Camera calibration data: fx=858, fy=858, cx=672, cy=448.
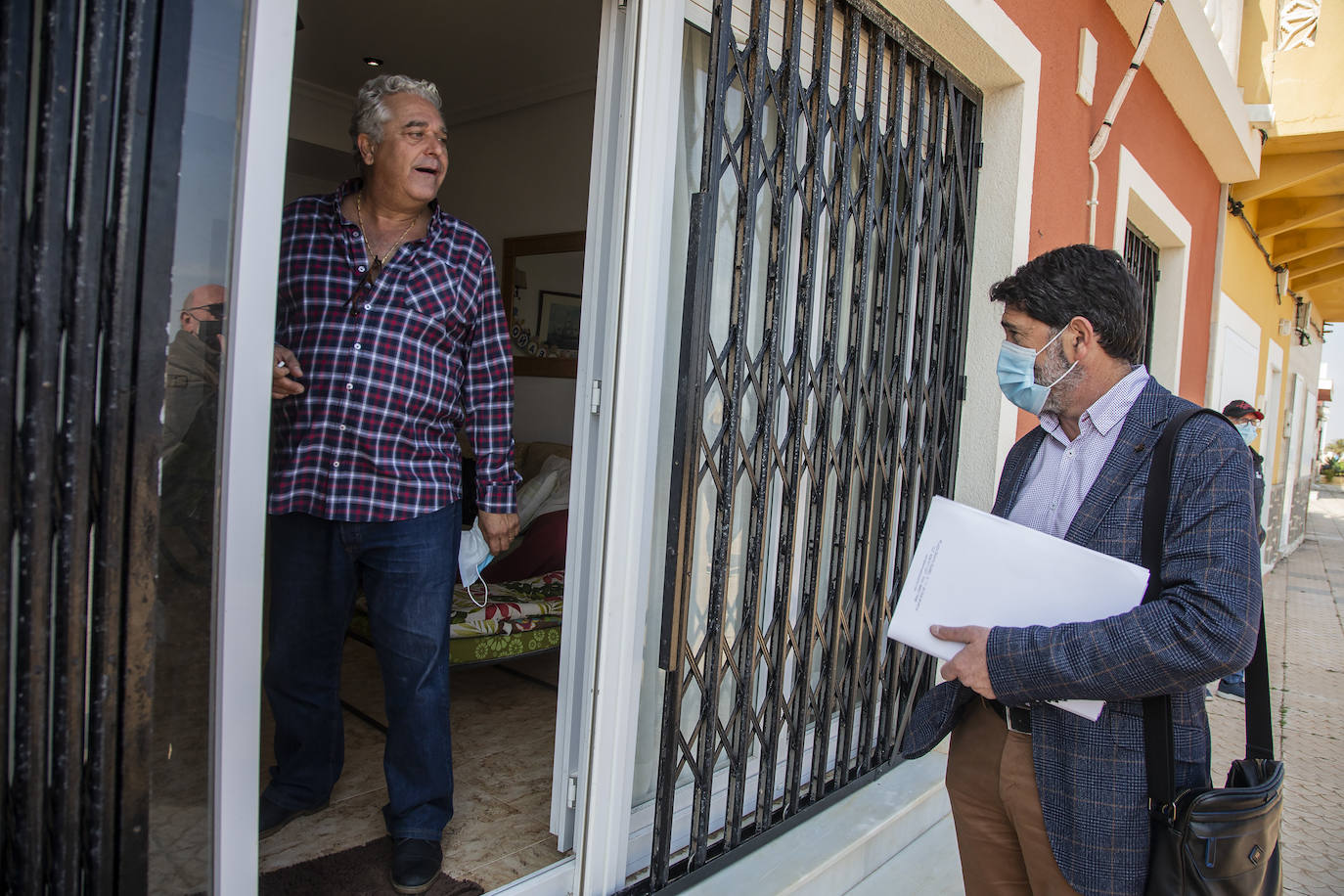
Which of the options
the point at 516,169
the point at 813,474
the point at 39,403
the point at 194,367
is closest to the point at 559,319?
the point at 516,169

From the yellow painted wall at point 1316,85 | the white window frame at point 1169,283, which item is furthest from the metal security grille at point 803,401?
the yellow painted wall at point 1316,85

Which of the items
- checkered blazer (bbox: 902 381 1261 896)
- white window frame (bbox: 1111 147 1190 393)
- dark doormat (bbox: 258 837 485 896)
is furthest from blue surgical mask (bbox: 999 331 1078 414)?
white window frame (bbox: 1111 147 1190 393)

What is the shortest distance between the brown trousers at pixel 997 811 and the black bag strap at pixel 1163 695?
0.19 metres

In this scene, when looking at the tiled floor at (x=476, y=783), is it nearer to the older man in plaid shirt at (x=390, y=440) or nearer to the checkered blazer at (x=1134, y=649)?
the older man in plaid shirt at (x=390, y=440)

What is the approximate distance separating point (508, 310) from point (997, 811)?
478 cm

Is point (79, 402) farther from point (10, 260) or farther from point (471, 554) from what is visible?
point (471, 554)

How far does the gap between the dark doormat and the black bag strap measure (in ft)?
4.85

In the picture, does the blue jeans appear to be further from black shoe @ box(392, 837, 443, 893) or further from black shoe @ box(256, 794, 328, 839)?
black shoe @ box(256, 794, 328, 839)

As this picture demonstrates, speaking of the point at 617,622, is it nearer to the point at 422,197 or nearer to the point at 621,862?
the point at 621,862

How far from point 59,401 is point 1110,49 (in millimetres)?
4447

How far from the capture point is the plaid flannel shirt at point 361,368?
1.88 m

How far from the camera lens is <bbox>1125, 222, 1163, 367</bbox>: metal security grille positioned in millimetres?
5156

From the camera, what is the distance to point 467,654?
310 centimetres

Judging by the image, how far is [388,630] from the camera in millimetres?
2031
